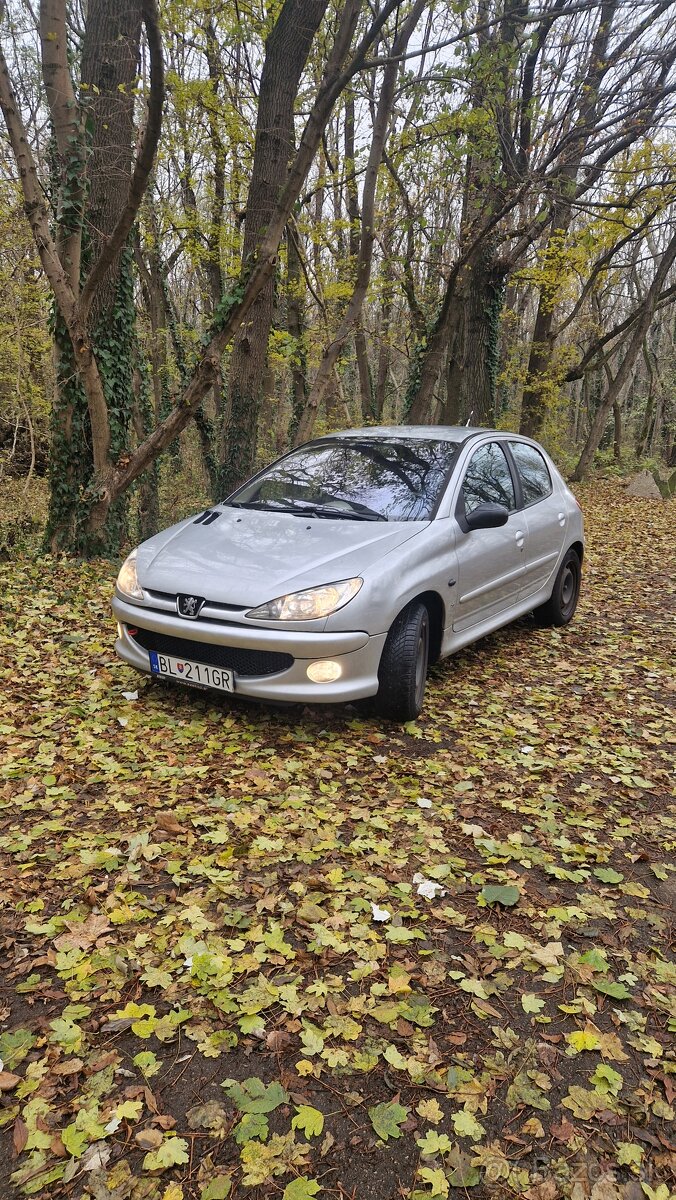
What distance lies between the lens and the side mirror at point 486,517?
4.29 m

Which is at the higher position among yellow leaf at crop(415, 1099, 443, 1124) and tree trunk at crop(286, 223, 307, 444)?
tree trunk at crop(286, 223, 307, 444)

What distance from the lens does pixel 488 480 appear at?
4.93m

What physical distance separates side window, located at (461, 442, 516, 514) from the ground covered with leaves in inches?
55.8

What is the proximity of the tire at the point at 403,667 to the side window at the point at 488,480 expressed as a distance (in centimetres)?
103

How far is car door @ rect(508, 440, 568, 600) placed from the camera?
17.4 ft

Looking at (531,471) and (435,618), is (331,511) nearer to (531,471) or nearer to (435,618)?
(435,618)

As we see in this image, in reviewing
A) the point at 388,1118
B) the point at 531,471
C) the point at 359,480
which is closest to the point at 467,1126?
the point at 388,1118

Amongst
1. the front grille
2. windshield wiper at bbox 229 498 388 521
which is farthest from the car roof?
the front grille

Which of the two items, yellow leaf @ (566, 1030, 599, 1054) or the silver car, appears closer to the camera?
yellow leaf @ (566, 1030, 599, 1054)

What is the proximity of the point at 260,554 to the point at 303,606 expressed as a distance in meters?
0.51

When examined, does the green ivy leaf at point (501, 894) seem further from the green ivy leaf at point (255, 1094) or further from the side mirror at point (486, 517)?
the side mirror at point (486, 517)

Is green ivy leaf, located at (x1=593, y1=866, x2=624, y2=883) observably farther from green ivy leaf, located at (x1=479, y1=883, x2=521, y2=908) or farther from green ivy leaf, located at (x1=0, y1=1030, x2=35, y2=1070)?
green ivy leaf, located at (x1=0, y1=1030, x2=35, y2=1070)

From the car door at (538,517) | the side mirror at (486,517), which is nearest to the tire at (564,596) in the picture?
the car door at (538,517)

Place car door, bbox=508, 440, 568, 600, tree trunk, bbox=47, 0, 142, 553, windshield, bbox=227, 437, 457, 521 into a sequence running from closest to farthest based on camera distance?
1. windshield, bbox=227, 437, 457, 521
2. car door, bbox=508, 440, 568, 600
3. tree trunk, bbox=47, 0, 142, 553
